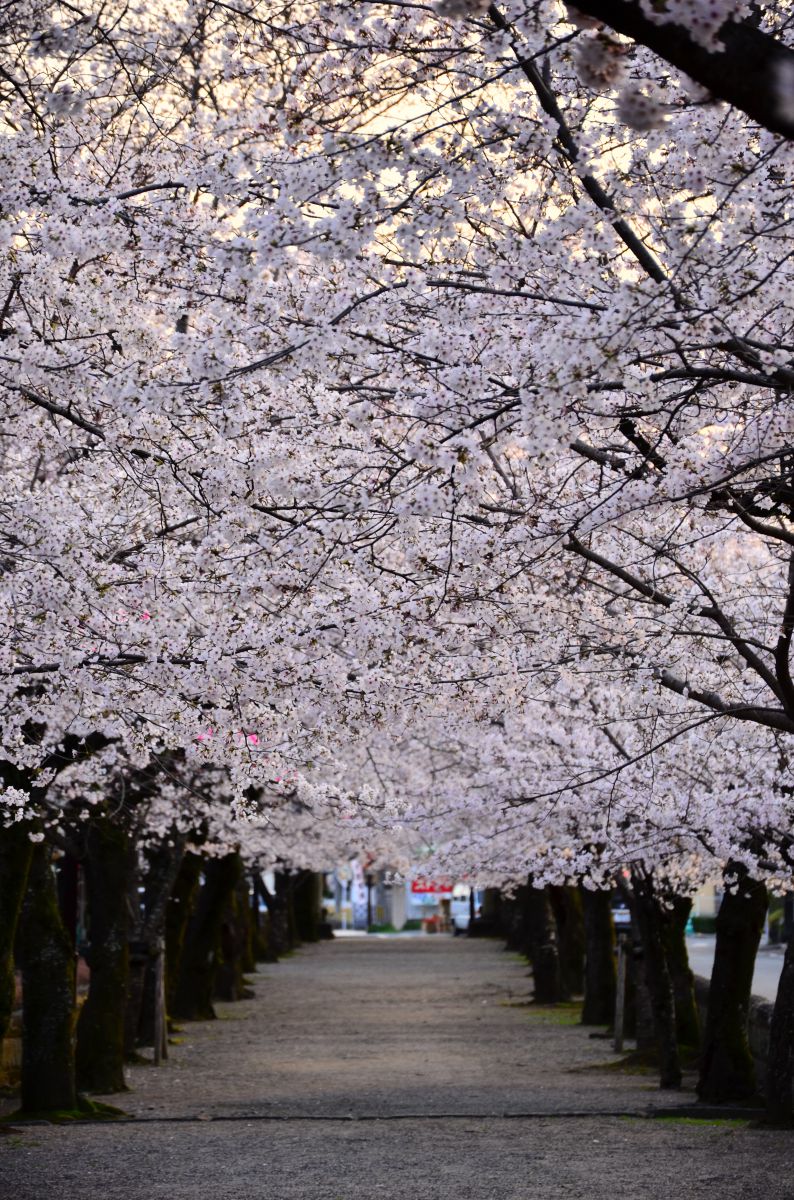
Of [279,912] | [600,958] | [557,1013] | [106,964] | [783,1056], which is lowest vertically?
[557,1013]

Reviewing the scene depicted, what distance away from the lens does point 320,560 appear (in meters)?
7.71

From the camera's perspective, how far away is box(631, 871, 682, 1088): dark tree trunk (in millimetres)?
16297

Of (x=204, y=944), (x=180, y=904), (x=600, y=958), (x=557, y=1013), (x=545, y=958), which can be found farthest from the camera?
(x=545, y=958)

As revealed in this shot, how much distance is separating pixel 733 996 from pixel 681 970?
12.3 ft

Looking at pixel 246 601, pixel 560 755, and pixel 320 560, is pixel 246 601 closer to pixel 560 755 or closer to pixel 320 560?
pixel 320 560

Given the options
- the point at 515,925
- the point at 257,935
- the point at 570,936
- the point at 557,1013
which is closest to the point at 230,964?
the point at 570,936

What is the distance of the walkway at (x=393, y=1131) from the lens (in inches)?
416

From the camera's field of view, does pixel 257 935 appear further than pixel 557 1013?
Yes

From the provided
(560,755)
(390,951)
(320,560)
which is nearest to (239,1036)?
(560,755)

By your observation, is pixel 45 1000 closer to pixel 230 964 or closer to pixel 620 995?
pixel 620 995

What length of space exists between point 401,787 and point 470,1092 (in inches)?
343

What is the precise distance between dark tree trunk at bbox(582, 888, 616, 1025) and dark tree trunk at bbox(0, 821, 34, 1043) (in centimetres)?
1338

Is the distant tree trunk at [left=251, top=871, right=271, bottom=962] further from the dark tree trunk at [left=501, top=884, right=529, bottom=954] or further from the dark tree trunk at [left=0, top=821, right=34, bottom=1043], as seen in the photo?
the dark tree trunk at [left=0, top=821, right=34, bottom=1043]

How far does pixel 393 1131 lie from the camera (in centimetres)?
1337
